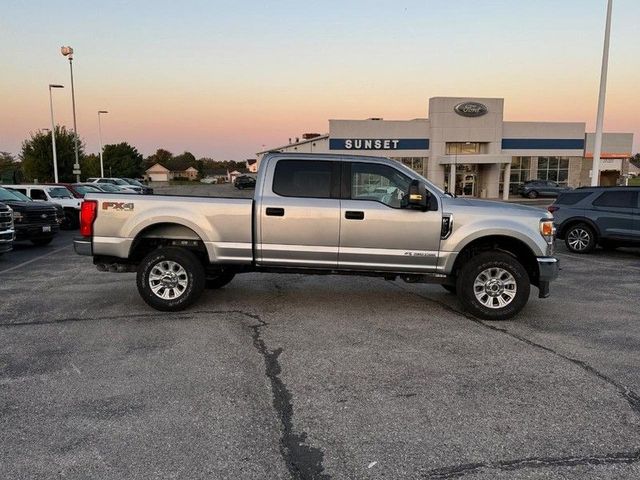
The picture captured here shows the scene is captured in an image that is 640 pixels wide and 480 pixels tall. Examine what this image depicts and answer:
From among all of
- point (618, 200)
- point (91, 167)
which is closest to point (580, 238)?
point (618, 200)

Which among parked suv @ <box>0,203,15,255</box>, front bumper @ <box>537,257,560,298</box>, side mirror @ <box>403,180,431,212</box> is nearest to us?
side mirror @ <box>403,180,431,212</box>

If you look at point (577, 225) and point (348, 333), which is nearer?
point (348, 333)

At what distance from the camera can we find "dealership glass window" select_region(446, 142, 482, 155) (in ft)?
139

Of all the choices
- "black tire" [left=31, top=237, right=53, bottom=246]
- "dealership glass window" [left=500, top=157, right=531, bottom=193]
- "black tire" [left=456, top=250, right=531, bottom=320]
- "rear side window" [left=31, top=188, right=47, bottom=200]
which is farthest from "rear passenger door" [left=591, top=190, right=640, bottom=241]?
"dealership glass window" [left=500, top=157, right=531, bottom=193]

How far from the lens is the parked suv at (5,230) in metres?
10.8

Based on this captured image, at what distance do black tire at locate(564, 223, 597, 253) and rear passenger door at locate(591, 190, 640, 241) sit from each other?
0.98 ft

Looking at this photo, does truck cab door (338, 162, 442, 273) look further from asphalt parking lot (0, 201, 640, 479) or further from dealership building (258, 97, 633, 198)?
dealership building (258, 97, 633, 198)

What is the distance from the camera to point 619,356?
5020 millimetres

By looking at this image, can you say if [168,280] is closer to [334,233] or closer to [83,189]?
[334,233]

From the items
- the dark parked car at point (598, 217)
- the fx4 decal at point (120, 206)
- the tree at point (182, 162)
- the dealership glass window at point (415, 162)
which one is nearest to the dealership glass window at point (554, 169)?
the dealership glass window at point (415, 162)

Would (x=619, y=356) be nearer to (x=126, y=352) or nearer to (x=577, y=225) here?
(x=126, y=352)

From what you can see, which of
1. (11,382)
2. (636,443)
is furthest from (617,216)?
(11,382)

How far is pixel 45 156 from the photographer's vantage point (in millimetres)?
48000

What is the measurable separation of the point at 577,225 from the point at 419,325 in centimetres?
863
